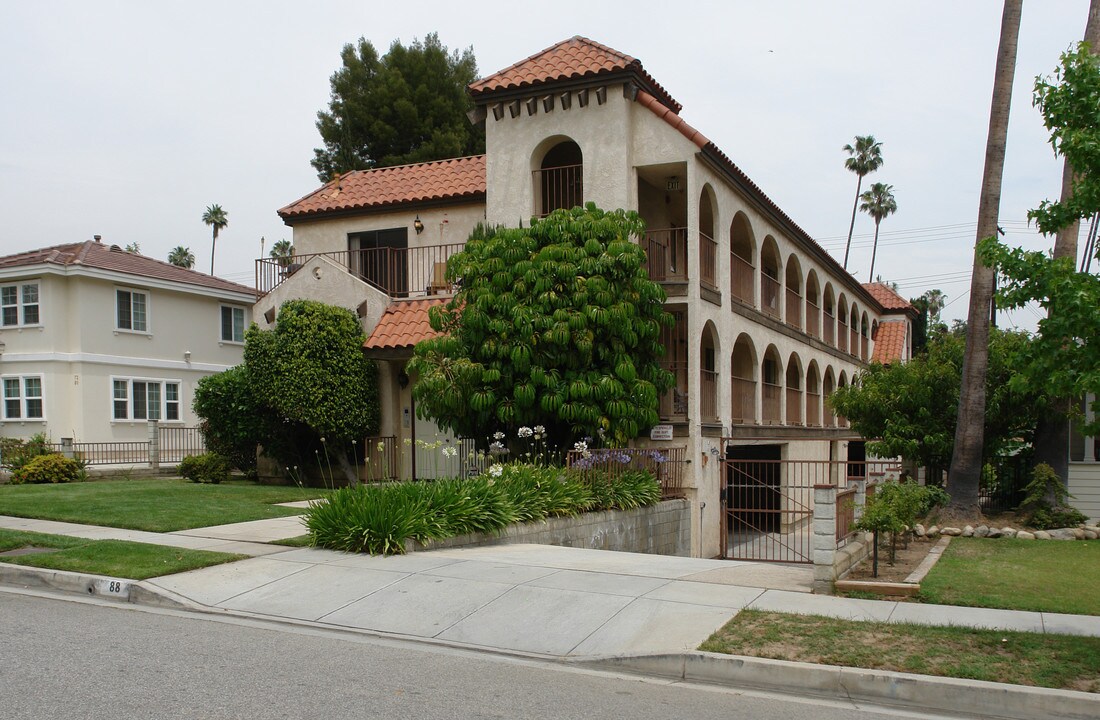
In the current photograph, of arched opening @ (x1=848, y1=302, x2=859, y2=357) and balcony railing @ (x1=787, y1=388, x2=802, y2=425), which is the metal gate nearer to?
balcony railing @ (x1=787, y1=388, x2=802, y2=425)

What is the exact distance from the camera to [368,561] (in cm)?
1128

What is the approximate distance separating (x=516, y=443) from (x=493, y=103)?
7.63 meters

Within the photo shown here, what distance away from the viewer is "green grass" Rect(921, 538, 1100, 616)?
949 centimetres

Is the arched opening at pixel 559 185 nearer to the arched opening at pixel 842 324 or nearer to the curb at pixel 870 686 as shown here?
the curb at pixel 870 686

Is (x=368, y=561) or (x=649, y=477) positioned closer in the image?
(x=368, y=561)

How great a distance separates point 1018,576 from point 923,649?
4.95 m

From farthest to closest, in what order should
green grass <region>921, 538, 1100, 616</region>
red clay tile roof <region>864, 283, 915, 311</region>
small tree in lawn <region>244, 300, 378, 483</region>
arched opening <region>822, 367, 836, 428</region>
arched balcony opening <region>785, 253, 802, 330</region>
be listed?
red clay tile roof <region>864, 283, 915, 311</region>
arched opening <region>822, 367, 836, 428</region>
arched balcony opening <region>785, 253, 802, 330</region>
small tree in lawn <region>244, 300, 378, 483</region>
green grass <region>921, 538, 1100, 616</region>

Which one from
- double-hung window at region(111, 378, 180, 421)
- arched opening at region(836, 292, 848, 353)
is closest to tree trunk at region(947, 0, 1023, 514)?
arched opening at region(836, 292, 848, 353)

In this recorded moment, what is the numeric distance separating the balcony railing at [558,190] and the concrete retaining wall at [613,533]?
7.17 m

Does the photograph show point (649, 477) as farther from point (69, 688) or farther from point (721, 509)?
point (69, 688)

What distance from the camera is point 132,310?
31.3 meters

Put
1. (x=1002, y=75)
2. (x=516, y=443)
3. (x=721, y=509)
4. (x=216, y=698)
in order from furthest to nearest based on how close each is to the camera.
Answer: (x=721, y=509) < (x=516, y=443) < (x=1002, y=75) < (x=216, y=698)

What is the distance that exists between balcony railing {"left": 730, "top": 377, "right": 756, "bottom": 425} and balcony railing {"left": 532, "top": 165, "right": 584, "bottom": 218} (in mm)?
5710

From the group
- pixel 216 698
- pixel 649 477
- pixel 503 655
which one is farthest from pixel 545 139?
pixel 216 698
